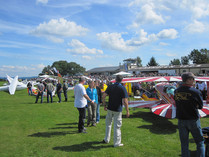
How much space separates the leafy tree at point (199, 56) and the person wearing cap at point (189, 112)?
7053cm

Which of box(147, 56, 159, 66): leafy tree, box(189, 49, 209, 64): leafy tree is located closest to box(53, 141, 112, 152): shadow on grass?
box(189, 49, 209, 64): leafy tree

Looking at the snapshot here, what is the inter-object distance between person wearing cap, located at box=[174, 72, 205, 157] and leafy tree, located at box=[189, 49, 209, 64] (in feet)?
231

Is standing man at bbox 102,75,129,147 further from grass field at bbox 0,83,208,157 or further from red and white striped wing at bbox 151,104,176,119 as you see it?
red and white striped wing at bbox 151,104,176,119

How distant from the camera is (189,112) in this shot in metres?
2.75

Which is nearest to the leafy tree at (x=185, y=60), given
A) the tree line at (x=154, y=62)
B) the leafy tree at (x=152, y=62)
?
the tree line at (x=154, y=62)

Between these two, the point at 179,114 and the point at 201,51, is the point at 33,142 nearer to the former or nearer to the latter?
the point at 179,114

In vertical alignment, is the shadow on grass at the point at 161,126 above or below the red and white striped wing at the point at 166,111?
below

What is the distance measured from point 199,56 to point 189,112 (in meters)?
73.2

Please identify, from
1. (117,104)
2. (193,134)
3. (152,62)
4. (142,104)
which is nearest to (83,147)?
(117,104)

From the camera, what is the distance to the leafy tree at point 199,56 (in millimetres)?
61375

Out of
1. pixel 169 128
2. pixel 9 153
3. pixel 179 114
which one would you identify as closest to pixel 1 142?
pixel 9 153

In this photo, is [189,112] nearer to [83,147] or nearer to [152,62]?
[83,147]

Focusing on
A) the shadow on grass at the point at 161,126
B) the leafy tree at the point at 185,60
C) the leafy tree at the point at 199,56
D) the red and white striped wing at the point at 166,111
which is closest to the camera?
the shadow on grass at the point at 161,126

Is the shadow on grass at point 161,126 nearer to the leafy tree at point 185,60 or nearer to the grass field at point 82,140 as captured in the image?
the grass field at point 82,140
